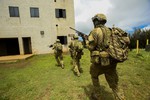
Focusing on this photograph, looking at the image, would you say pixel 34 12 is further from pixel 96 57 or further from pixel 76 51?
pixel 96 57

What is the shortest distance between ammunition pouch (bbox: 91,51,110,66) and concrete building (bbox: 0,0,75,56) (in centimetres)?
1437

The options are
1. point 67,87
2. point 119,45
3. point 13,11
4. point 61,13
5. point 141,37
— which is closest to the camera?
point 119,45

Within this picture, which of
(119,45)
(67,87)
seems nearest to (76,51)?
(67,87)

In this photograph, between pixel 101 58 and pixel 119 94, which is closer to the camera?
pixel 101 58

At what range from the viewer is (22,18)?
16.0m

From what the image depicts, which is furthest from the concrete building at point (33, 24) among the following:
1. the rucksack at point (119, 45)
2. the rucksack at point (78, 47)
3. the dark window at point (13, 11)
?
the rucksack at point (119, 45)

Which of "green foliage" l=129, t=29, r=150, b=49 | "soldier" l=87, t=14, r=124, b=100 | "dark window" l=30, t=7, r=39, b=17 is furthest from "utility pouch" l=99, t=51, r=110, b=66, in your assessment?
"green foliage" l=129, t=29, r=150, b=49

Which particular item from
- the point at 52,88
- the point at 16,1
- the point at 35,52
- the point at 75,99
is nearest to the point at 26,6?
the point at 16,1

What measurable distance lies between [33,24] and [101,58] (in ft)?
48.7

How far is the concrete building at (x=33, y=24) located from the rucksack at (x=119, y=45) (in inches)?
576

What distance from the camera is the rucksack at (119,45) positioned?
301 cm

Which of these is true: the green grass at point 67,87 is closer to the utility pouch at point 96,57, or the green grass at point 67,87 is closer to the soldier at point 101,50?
the soldier at point 101,50

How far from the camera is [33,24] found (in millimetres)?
16500

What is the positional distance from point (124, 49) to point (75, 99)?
7.57 feet
